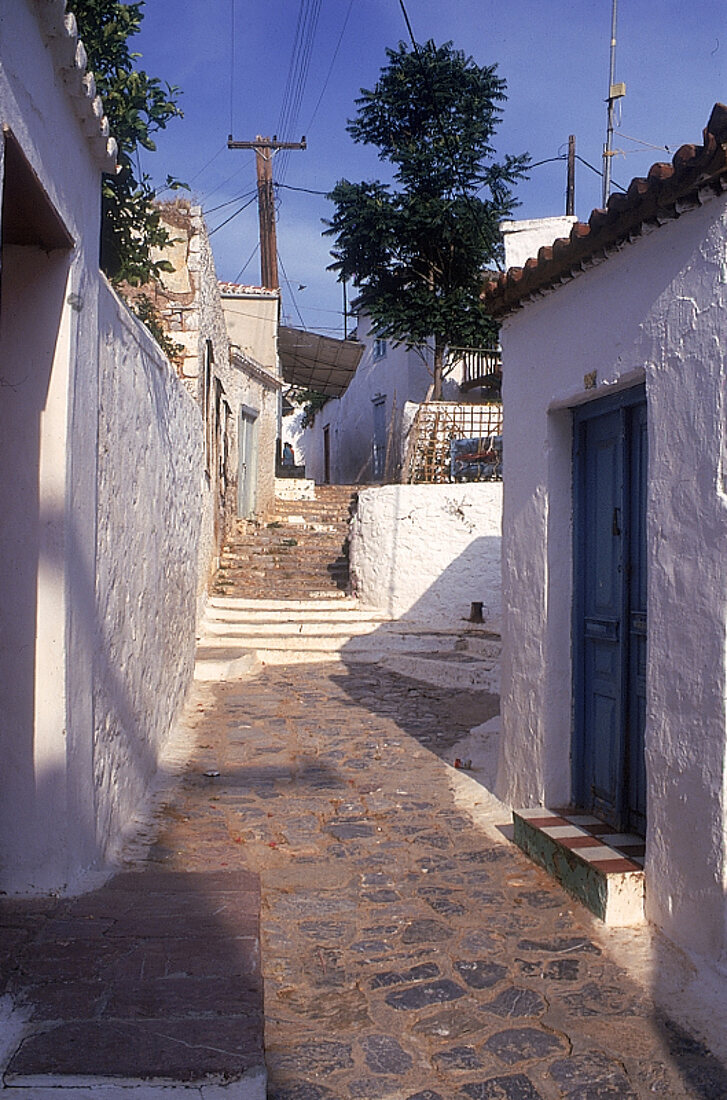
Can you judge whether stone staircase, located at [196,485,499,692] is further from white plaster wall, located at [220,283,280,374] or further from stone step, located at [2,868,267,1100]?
stone step, located at [2,868,267,1100]

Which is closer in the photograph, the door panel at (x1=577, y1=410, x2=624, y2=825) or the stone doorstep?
the stone doorstep

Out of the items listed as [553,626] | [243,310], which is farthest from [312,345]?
[553,626]

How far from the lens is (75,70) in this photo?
3180 millimetres

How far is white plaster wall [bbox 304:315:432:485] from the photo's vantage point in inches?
827

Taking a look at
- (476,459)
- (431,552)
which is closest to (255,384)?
(476,459)

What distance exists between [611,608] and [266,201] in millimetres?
20492

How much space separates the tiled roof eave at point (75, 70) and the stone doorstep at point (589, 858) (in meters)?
3.61

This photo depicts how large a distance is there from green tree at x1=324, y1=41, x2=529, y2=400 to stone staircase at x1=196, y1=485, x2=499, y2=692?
215 inches

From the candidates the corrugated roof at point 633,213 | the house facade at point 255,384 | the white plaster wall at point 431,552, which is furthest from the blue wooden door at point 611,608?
the house facade at point 255,384

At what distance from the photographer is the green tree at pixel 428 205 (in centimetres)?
1752

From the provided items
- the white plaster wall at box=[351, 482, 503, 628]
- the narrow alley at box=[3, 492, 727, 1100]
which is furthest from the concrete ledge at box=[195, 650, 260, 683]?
the narrow alley at box=[3, 492, 727, 1100]

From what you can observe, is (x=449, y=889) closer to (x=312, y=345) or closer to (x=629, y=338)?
(x=629, y=338)

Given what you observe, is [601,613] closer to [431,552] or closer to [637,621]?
[637,621]

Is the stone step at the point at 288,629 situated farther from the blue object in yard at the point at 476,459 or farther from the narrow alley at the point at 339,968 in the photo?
the narrow alley at the point at 339,968
